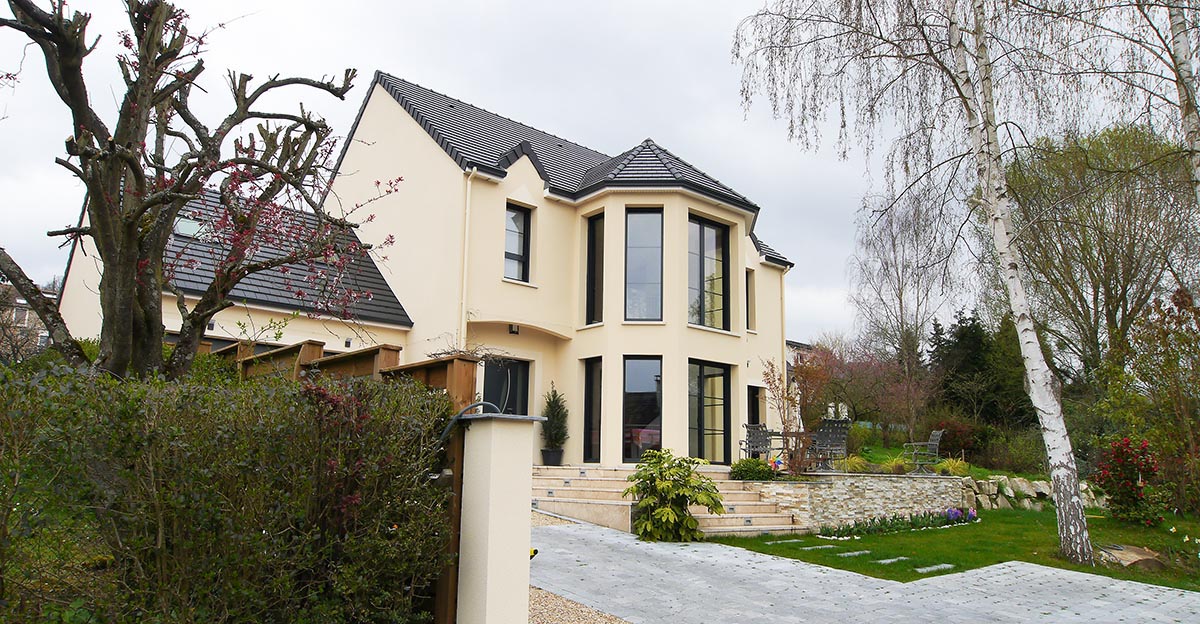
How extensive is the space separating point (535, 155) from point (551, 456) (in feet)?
20.0

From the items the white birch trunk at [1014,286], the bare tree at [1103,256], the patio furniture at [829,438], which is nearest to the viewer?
the white birch trunk at [1014,286]

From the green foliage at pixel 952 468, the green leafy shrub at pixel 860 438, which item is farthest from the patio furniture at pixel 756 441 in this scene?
the green leafy shrub at pixel 860 438

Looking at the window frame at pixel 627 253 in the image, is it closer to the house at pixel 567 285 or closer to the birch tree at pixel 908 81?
the house at pixel 567 285

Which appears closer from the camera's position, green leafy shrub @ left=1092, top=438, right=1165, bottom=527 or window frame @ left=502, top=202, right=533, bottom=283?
green leafy shrub @ left=1092, top=438, right=1165, bottom=527

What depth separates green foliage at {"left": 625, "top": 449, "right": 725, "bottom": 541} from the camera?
34.1 feet

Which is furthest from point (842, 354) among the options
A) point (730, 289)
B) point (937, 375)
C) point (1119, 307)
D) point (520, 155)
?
point (520, 155)

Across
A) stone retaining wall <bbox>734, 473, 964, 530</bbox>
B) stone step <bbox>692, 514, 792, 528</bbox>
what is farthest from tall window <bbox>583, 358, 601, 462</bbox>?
stone step <bbox>692, 514, 792, 528</bbox>

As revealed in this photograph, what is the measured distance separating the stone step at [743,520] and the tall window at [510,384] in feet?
17.0

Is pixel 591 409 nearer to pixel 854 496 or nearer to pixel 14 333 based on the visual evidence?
pixel 854 496

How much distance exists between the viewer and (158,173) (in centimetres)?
570

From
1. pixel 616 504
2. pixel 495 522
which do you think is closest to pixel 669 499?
pixel 616 504

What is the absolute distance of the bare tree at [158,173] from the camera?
483cm

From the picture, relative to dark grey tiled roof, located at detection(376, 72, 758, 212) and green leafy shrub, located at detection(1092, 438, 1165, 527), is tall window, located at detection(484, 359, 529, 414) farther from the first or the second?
green leafy shrub, located at detection(1092, 438, 1165, 527)

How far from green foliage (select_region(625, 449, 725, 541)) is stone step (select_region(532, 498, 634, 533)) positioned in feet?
0.68
